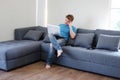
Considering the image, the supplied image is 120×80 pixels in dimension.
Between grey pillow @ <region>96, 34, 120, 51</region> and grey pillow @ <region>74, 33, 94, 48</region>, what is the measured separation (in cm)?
22

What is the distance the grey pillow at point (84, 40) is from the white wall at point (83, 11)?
68 centimetres

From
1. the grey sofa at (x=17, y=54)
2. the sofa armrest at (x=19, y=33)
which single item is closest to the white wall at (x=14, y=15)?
the sofa armrest at (x=19, y=33)

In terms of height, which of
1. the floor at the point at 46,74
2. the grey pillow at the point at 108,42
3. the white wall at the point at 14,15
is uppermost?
the white wall at the point at 14,15

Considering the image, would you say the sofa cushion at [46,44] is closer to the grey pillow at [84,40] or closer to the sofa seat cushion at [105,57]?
the grey pillow at [84,40]

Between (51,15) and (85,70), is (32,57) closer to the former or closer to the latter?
(85,70)

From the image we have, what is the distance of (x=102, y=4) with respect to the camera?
456 cm

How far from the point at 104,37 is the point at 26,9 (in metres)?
2.51

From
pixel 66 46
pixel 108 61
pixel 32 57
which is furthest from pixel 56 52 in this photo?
pixel 108 61

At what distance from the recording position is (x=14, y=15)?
4.93m

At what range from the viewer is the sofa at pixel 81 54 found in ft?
11.5

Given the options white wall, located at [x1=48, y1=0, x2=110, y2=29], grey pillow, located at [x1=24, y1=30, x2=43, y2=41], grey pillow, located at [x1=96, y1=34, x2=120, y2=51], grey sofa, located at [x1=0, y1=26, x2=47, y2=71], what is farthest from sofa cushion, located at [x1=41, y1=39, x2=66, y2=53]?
white wall, located at [x1=48, y1=0, x2=110, y2=29]

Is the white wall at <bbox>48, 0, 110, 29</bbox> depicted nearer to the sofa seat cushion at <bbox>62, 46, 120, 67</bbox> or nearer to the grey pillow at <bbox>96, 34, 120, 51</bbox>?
the grey pillow at <bbox>96, 34, 120, 51</bbox>

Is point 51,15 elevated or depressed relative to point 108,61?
elevated

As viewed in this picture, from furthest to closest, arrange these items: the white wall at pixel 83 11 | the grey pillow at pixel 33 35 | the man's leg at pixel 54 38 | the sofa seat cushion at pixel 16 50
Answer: the grey pillow at pixel 33 35 < the white wall at pixel 83 11 < the man's leg at pixel 54 38 < the sofa seat cushion at pixel 16 50
